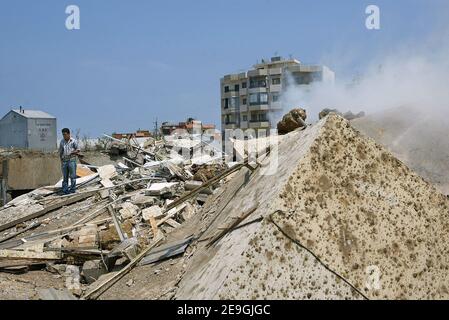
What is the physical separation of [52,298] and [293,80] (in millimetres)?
57028

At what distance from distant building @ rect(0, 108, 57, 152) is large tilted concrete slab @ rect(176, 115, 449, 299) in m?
22.6

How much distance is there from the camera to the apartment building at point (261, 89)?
58.1m

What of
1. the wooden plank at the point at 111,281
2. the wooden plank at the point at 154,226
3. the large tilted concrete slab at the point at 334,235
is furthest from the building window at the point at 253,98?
the large tilted concrete slab at the point at 334,235

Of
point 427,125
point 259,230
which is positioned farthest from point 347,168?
point 427,125

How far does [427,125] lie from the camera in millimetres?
9773

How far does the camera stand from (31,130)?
2555cm

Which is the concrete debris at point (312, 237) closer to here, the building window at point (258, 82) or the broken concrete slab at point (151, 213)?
the broken concrete slab at point (151, 213)

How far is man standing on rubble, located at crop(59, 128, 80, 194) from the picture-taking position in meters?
9.25

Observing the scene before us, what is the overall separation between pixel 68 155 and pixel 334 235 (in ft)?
23.8

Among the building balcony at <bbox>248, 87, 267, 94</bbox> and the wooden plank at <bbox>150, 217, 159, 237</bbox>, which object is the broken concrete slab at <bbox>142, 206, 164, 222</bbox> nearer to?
the wooden plank at <bbox>150, 217, 159, 237</bbox>

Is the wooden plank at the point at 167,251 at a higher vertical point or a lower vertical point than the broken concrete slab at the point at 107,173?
lower

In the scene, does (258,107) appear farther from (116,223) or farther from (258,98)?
(116,223)

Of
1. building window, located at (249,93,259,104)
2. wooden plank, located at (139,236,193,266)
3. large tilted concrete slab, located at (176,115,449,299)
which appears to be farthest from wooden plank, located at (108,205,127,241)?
building window, located at (249,93,259,104)

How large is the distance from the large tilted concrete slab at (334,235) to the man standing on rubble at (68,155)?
20.1 feet
